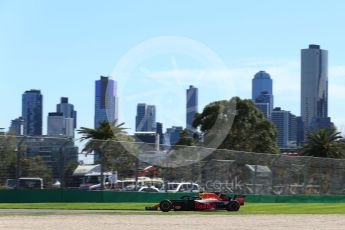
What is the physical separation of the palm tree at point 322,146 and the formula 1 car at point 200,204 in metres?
62.0

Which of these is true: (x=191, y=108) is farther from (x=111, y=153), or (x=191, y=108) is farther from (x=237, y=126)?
(x=111, y=153)

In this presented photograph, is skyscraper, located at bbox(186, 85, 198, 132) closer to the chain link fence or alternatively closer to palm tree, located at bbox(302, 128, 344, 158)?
palm tree, located at bbox(302, 128, 344, 158)

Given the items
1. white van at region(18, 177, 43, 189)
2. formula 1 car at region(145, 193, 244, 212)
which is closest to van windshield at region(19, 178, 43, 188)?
white van at region(18, 177, 43, 189)

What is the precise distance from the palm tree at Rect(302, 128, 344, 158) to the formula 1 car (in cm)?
6198

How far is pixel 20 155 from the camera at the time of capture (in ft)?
134

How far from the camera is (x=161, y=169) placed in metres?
44.7

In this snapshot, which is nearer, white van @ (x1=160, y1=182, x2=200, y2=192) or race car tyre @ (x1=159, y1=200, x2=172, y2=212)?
race car tyre @ (x1=159, y1=200, x2=172, y2=212)

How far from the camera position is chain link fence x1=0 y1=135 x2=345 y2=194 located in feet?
135
